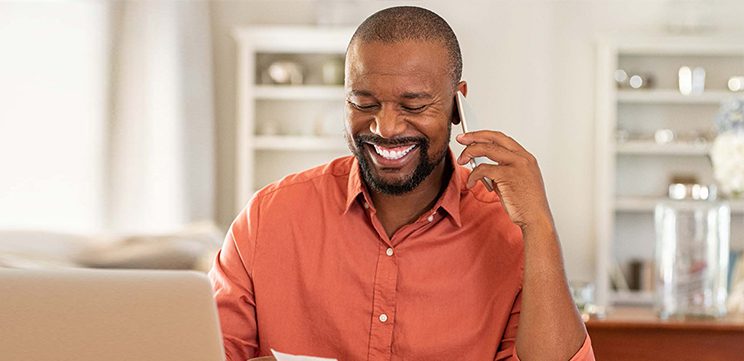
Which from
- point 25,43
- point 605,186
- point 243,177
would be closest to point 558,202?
point 605,186

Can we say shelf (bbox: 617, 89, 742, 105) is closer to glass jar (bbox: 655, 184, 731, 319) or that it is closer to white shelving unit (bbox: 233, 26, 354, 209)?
white shelving unit (bbox: 233, 26, 354, 209)

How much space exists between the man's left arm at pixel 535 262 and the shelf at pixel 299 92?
4479 mm

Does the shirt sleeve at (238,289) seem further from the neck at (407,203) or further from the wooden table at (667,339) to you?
the wooden table at (667,339)

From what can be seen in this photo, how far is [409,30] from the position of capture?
1.71 meters

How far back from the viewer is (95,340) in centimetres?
95

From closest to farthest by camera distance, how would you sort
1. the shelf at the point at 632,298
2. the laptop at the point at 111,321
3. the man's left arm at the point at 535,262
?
the laptop at the point at 111,321 < the man's left arm at the point at 535,262 < the shelf at the point at 632,298

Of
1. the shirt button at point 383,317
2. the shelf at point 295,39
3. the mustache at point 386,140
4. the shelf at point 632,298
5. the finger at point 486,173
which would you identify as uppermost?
the shelf at point 295,39

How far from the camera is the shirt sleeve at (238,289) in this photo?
1712 mm

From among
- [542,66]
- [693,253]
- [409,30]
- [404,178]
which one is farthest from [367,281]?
[542,66]

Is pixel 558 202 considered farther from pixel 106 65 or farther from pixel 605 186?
pixel 106 65

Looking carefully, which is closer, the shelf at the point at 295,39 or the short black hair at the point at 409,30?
the short black hair at the point at 409,30

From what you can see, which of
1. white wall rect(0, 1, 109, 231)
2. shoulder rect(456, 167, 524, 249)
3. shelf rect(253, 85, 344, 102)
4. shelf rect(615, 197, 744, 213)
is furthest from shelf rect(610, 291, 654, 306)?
shoulder rect(456, 167, 524, 249)

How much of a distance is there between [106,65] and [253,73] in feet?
3.01

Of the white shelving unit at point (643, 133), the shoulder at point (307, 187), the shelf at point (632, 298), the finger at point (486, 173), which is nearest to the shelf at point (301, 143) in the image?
the white shelving unit at point (643, 133)
